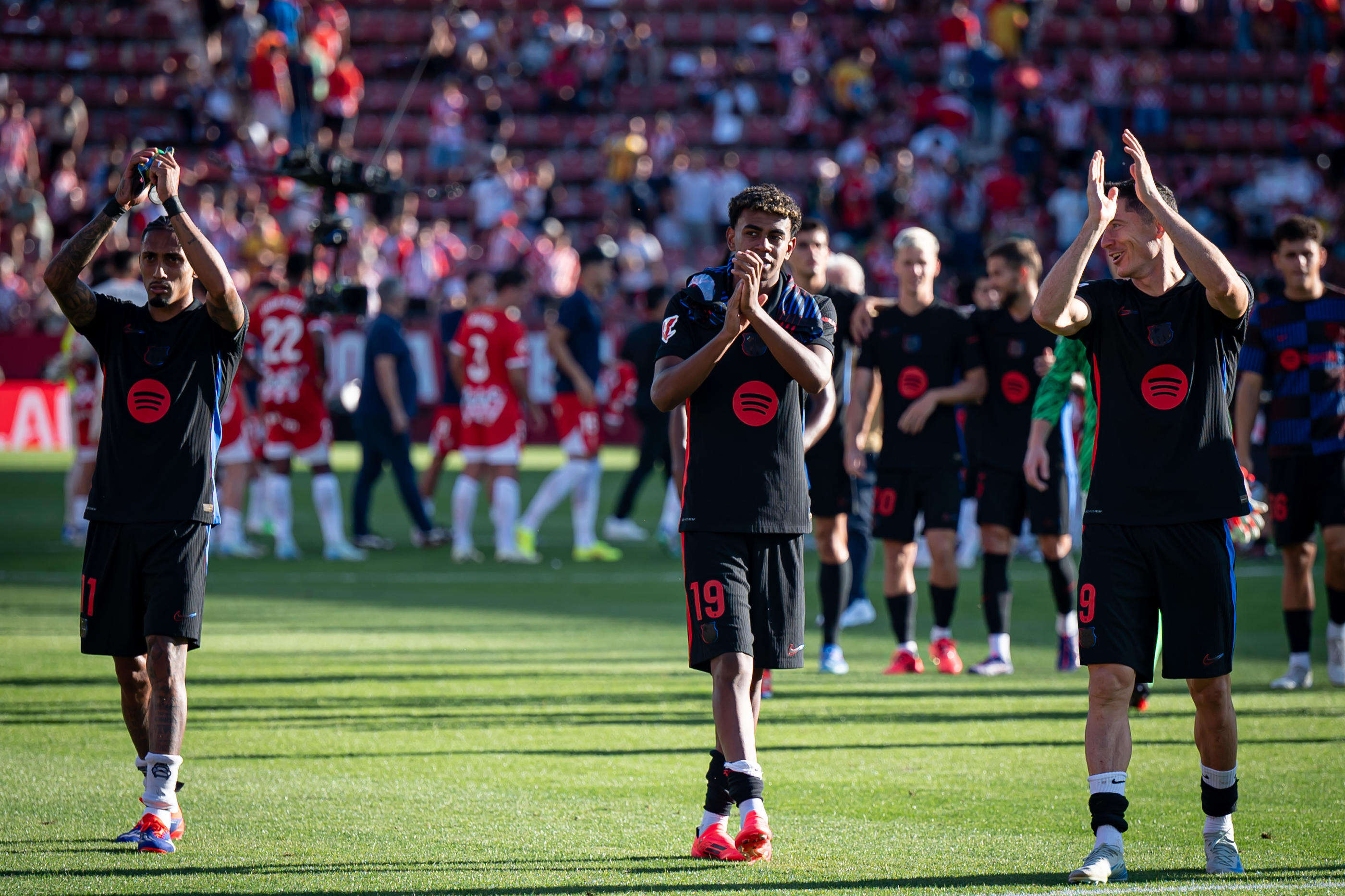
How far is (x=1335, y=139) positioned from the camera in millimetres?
27891

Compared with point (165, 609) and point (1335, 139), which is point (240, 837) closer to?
point (165, 609)

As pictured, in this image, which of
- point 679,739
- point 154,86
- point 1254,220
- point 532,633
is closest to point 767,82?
point 1254,220

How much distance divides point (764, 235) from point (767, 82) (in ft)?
89.8

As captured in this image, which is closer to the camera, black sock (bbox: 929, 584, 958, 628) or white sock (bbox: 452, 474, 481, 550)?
black sock (bbox: 929, 584, 958, 628)

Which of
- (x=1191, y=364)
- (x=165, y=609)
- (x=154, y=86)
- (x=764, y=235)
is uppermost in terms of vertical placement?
(x=154, y=86)

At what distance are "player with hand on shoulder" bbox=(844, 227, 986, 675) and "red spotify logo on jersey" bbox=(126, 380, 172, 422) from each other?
170 inches

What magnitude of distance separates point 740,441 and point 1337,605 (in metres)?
4.80

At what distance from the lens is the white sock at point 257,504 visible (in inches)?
599

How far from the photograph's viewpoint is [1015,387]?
8906mm

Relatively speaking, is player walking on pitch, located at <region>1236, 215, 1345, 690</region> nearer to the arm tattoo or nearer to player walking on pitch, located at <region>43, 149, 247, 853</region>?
player walking on pitch, located at <region>43, 149, 247, 853</region>

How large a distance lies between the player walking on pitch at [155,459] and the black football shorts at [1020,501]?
480cm

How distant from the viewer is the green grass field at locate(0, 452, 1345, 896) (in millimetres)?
4902

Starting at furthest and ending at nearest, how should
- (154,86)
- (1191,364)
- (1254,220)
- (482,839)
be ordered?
1. (154,86)
2. (1254,220)
3. (482,839)
4. (1191,364)

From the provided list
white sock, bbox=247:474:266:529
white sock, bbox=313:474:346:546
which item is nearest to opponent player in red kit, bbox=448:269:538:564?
white sock, bbox=313:474:346:546
